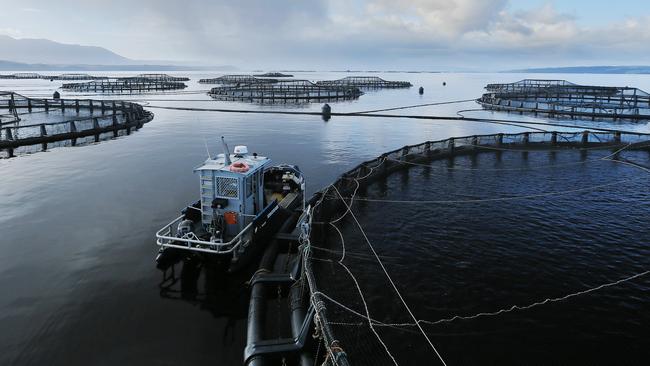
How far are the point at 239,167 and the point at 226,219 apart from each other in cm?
282

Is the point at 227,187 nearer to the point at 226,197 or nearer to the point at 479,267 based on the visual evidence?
the point at 226,197

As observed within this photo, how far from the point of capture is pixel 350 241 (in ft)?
80.6

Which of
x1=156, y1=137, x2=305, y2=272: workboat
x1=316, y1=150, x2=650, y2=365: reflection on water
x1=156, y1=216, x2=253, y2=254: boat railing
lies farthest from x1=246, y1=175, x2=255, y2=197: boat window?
x1=316, y1=150, x2=650, y2=365: reflection on water

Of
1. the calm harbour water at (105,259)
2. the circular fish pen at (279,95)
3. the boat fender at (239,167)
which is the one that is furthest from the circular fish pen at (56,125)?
the circular fish pen at (279,95)

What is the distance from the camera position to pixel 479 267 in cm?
2103

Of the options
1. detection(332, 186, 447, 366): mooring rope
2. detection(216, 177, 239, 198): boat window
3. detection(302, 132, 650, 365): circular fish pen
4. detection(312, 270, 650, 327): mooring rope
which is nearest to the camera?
detection(332, 186, 447, 366): mooring rope

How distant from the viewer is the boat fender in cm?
2095

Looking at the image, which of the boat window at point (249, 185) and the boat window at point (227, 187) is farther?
the boat window at point (249, 185)

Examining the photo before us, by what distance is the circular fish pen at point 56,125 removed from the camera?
56.9 metres

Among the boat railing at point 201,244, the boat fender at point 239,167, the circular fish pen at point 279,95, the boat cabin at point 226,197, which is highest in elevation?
the circular fish pen at point 279,95

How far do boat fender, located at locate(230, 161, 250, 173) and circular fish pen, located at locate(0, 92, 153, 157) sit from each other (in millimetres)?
45409

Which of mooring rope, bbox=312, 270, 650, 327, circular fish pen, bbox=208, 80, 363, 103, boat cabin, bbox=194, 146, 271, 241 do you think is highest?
circular fish pen, bbox=208, 80, 363, 103

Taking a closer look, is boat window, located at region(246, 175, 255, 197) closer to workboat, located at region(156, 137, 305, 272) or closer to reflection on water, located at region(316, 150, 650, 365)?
workboat, located at region(156, 137, 305, 272)

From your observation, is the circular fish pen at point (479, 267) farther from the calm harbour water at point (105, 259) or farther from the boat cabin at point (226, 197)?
the boat cabin at point (226, 197)
